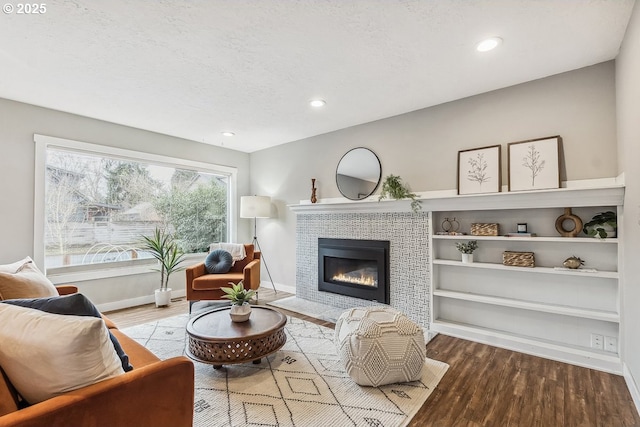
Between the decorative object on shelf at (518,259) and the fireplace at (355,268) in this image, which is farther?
the fireplace at (355,268)

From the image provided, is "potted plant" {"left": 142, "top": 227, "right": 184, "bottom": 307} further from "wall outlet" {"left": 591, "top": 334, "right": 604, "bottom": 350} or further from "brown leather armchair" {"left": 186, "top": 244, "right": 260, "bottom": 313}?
"wall outlet" {"left": 591, "top": 334, "right": 604, "bottom": 350}

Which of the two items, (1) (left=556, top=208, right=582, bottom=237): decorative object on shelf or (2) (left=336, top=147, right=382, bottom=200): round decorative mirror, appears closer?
(1) (left=556, top=208, right=582, bottom=237): decorative object on shelf

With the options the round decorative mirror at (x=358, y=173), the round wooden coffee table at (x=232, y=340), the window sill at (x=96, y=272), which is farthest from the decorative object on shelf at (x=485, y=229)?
the window sill at (x=96, y=272)

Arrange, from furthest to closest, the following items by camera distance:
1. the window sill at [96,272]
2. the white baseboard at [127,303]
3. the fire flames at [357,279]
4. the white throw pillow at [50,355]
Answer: the white baseboard at [127,303], the fire flames at [357,279], the window sill at [96,272], the white throw pillow at [50,355]

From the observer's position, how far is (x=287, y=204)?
505cm

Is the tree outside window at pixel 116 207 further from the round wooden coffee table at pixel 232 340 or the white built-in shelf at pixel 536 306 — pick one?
the white built-in shelf at pixel 536 306

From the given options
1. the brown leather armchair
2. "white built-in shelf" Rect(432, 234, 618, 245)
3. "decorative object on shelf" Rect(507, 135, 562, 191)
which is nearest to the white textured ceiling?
"decorative object on shelf" Rect(507, 135, 562, 191)

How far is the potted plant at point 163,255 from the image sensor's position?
13.7 feet

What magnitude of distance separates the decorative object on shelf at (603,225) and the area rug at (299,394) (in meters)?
1.62

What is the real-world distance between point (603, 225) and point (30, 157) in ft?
18.6

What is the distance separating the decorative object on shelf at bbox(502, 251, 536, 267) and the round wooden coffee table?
2.15 meters

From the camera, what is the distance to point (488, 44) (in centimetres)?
227

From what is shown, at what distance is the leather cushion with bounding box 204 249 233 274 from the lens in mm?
4051

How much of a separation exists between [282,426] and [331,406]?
35 cm
